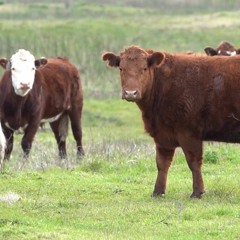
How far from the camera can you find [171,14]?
56.3 meters

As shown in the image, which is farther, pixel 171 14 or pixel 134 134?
pixel 171 14

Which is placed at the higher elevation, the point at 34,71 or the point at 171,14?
the point at 34,71

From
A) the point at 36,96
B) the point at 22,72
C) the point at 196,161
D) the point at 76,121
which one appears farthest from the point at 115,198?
the point at 76,121

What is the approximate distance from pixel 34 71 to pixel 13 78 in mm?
663

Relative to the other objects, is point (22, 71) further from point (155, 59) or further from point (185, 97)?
point (185, 97)

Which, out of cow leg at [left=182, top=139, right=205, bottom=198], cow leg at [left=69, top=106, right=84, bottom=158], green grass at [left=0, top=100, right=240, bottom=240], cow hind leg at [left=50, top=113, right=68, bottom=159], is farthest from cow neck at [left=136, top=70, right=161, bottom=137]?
cow leg at [left=69, top=106, right=84, bottom=158]

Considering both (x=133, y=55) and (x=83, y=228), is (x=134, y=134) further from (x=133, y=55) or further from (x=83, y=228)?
(x=83, y=228)

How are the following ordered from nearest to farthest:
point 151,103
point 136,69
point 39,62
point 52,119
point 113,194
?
point 136,69 → point 151,103 → point 113,194 → point 39,62 → point 52,119

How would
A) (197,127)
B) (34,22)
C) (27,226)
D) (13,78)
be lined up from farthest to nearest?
(34,22) → (13,78) → (197,127) → (27,226)

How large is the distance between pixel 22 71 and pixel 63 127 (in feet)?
10.6

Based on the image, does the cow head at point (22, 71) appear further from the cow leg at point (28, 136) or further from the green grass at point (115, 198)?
the green grass at point (115, 198)

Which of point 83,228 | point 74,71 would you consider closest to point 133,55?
point 83,228

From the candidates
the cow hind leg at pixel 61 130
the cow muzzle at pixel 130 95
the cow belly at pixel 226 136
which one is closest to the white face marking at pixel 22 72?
the cow hind leg at pixel 61 130

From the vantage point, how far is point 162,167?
1351 cm
